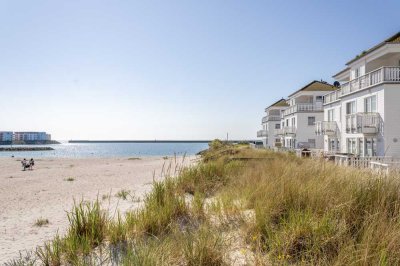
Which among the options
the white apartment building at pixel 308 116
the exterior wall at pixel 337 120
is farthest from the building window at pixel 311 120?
the exterior wall at pixel 337 120

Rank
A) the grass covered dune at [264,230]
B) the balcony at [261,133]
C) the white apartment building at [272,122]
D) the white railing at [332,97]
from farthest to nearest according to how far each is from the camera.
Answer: the balcony at [261,133]
the white apartment building at [272,122]
the white railing at [332,97]
the grass covered dune at [264,230]

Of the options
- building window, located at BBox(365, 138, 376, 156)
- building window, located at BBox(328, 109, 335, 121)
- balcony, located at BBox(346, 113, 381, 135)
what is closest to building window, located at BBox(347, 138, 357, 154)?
building window, located at BBox(365, 138, 376, 156)

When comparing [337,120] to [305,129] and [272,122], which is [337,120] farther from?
[272,122]

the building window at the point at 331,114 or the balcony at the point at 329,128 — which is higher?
the building window at the point at 331,114

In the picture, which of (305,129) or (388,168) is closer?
(388,168)

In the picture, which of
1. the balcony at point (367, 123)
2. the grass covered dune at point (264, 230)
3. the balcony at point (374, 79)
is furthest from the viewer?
the balcony at point (367, 123)

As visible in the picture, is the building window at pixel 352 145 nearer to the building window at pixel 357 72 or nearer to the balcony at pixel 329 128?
the balcony at pixel 329 128

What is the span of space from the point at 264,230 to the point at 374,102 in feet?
64.8

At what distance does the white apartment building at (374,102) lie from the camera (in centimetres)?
1820

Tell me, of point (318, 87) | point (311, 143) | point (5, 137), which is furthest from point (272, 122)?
point (5, 137)

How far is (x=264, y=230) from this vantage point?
4.37 metres

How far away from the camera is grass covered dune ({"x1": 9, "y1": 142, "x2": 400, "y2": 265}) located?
11.3ft

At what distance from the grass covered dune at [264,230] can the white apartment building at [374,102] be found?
1497 cm

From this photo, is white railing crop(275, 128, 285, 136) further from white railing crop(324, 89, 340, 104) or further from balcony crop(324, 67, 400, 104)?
balcony crop(324, 67, 400, 104)
